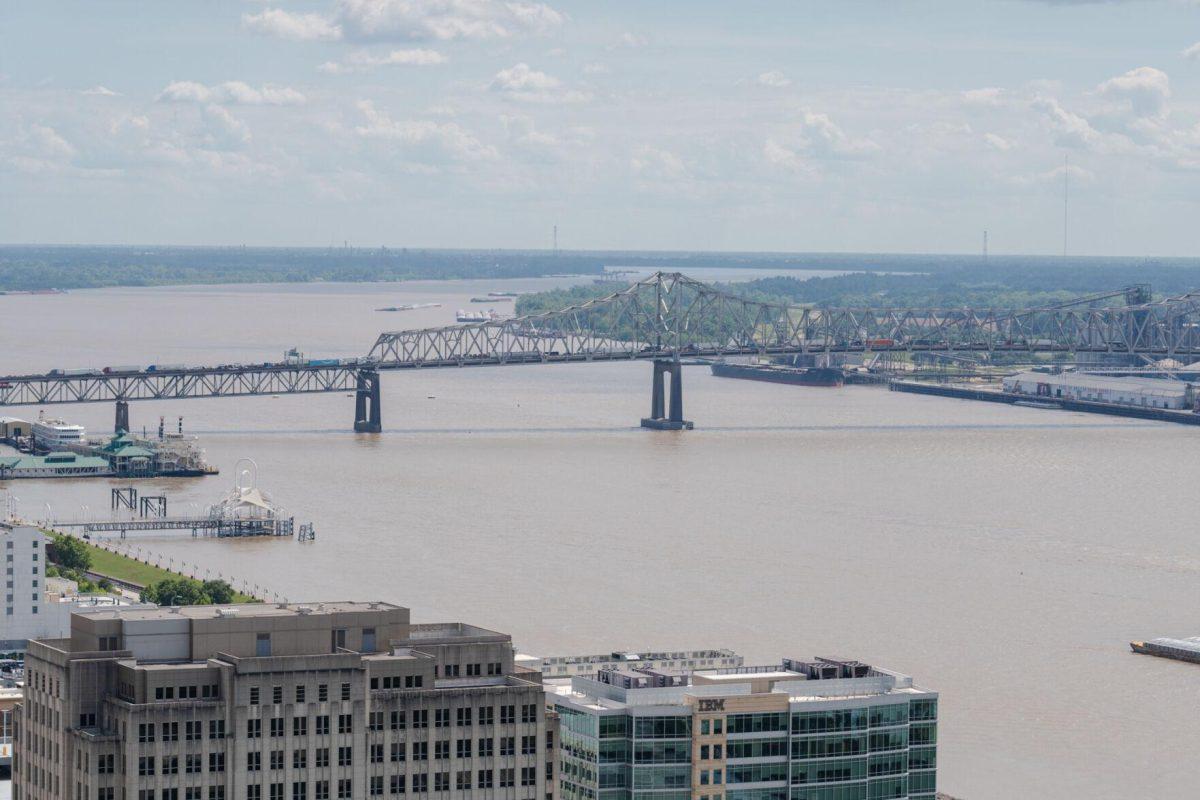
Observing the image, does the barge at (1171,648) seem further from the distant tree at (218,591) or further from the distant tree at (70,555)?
the distant tree at (70,555)

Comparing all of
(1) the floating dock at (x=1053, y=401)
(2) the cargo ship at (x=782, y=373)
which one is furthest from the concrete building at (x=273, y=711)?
(2) the cargo ship at (x=782, y=373)

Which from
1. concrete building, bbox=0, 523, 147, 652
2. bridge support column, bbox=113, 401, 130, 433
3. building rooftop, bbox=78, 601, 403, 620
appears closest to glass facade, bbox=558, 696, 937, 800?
building rooftop, bbox=78, 601, 403, 620

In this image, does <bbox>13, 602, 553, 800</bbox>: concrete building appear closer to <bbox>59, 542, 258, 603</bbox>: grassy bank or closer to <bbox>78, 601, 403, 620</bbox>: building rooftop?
<bbox>78, 601, 403, 620</bbox>: building rooftop

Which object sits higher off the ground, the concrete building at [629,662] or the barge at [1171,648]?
the concrete building at [629,662]

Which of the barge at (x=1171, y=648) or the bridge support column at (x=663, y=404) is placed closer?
the barge at (x=1171, y=648)

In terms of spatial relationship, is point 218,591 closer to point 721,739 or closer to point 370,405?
point 721,739

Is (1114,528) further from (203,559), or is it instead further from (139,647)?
(139,647)
